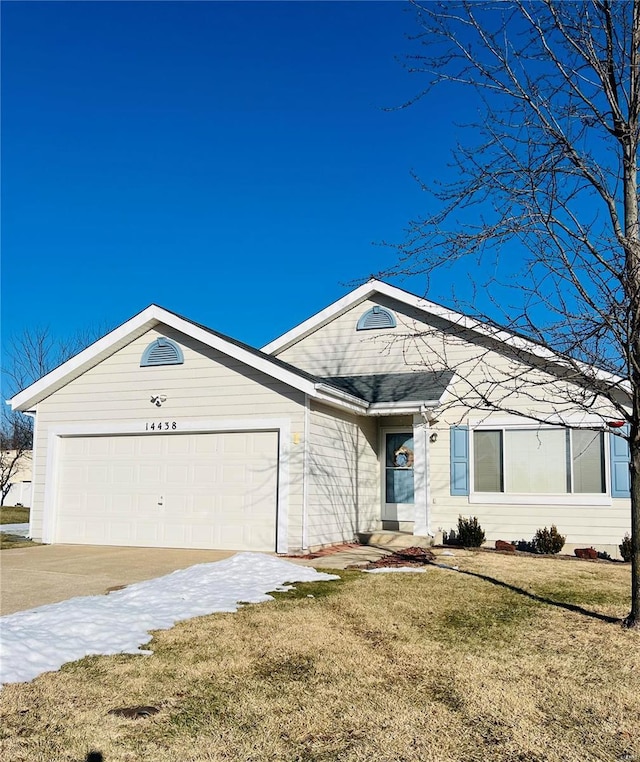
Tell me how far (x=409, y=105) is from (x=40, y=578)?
794 cm

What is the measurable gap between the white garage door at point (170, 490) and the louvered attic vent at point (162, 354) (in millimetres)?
1485

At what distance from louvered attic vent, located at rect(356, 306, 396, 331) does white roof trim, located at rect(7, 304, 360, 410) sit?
3.20 meters

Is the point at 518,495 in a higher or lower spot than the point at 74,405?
lower

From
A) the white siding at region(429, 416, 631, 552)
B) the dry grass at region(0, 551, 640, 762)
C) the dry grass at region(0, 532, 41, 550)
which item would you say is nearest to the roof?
the white siding at region(429, 416, 631, 552)

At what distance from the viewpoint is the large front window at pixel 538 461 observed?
1406cm

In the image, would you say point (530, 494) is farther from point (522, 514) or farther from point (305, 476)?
point (305, 476)

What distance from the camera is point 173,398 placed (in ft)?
44.2

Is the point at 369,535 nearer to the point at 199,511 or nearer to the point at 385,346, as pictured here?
A: the point at 199,511

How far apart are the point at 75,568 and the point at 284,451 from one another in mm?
4030

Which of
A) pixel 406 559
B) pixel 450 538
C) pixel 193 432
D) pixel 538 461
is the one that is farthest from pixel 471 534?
pixel 193 432

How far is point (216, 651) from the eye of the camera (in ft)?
19.4

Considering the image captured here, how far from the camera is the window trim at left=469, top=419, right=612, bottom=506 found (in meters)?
13.9

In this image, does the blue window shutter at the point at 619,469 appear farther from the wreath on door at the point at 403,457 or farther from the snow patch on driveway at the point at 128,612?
the snow patch on driveway at the point at 128,612

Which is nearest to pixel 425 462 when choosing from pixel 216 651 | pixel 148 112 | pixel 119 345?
pixel 119 345
